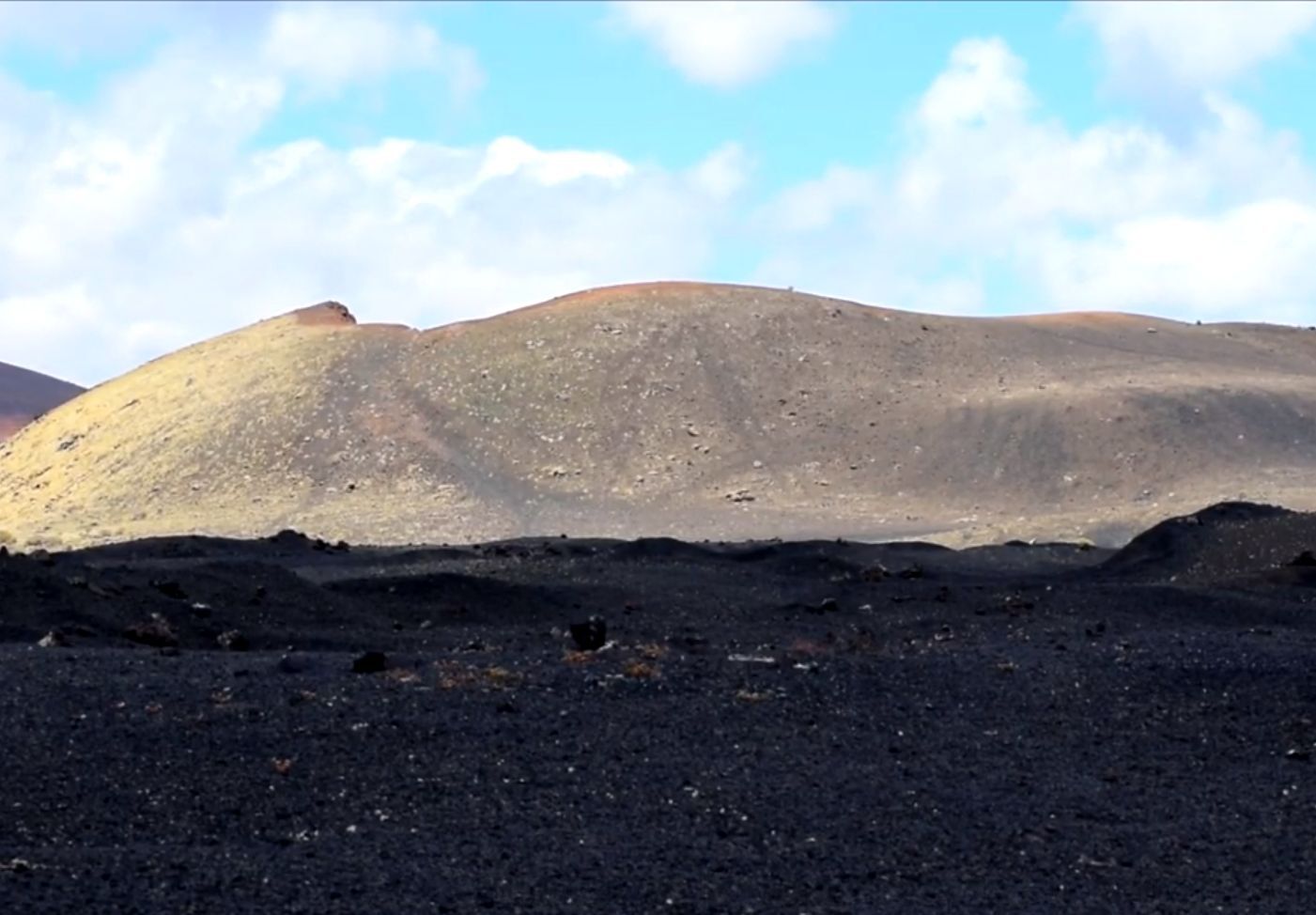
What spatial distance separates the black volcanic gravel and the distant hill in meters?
90.2

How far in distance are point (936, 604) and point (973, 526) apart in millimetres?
26035

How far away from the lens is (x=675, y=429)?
57906 millimetres

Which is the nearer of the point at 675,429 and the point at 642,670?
the point at 642,670

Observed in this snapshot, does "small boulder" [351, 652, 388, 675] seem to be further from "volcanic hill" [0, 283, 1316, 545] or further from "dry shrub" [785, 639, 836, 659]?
"volcanic hill" [0, 283, 1316, 545]

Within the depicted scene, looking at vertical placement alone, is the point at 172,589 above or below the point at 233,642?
above

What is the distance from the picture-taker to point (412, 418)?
58.9 metres

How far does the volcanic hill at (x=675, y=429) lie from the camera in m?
50.4

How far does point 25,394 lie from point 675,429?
6513 cm

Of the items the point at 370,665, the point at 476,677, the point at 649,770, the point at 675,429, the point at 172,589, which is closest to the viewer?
the point at 649,770

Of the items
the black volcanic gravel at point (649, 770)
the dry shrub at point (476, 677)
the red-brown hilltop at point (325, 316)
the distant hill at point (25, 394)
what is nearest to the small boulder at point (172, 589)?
the black volcanic gravel at point (649, 770)

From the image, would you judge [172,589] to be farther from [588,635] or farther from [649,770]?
[649,770]

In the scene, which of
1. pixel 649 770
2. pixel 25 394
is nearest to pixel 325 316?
pixel 25 394

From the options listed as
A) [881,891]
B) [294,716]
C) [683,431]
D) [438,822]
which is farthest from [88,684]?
[683,431]

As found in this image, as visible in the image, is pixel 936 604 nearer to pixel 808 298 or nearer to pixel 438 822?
pixel 438 822
